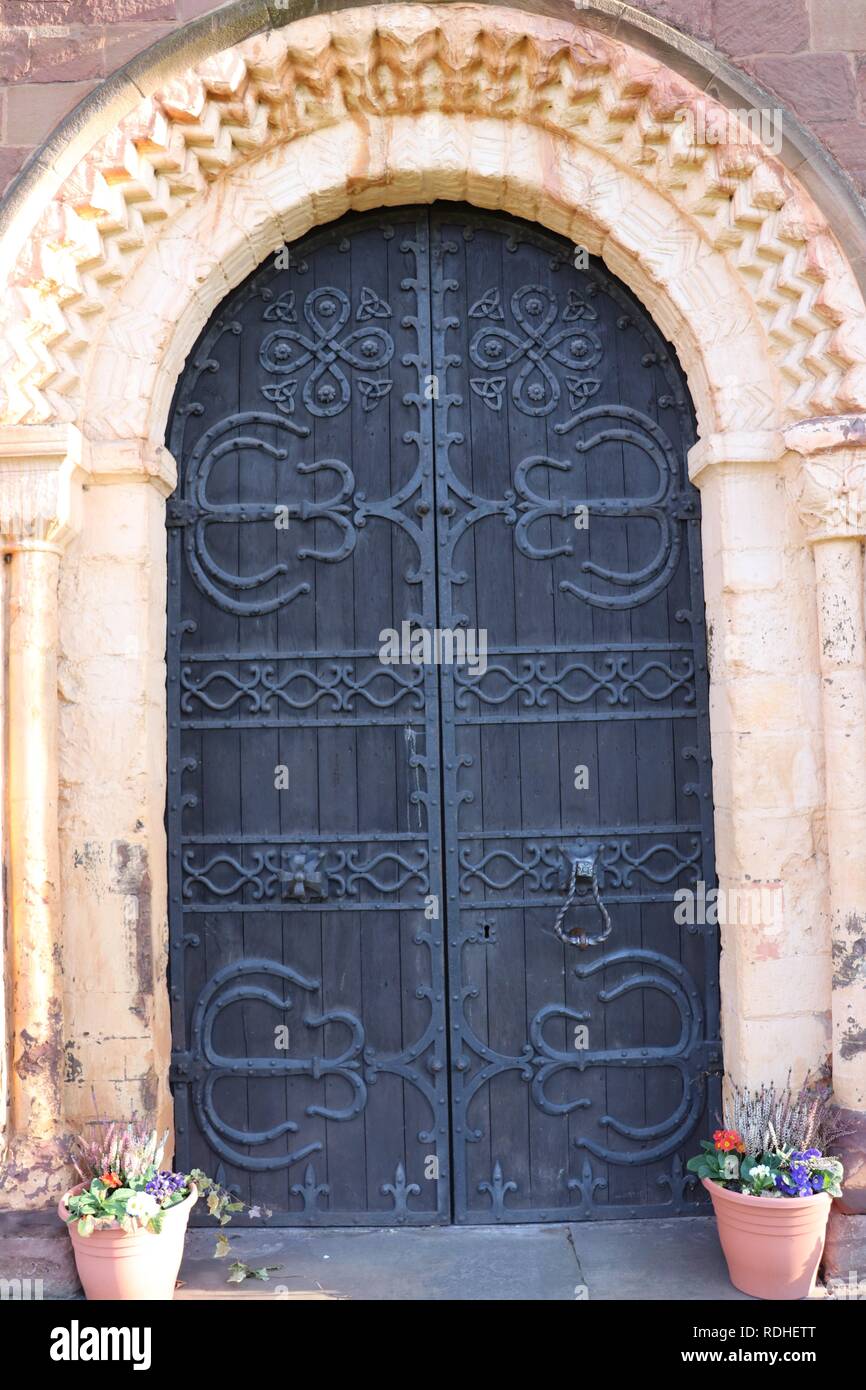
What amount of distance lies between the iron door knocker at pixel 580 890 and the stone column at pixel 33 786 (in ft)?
4.84

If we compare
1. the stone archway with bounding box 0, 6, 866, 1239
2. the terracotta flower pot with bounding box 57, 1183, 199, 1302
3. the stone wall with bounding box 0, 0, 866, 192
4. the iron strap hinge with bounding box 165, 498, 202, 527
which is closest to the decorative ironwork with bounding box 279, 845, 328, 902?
the stone archway with bounding box 0, 6, 866, 1239

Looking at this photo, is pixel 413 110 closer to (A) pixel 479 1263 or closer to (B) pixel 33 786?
(B) pixel 33 786

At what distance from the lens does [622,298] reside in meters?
3.56

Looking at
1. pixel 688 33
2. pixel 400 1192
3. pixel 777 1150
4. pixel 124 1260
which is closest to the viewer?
pixel 124 1260

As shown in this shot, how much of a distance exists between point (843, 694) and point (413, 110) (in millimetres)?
2146

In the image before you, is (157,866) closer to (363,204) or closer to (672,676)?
(672,676)

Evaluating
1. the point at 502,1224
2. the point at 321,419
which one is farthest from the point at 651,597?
the point at 502,1224

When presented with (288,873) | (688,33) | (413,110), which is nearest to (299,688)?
(288,873)

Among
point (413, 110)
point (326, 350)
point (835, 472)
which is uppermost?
point (413, 110)

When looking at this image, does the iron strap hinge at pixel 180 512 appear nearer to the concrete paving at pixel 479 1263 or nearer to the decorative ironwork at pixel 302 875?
the decorative ironwork at pixel 302 875

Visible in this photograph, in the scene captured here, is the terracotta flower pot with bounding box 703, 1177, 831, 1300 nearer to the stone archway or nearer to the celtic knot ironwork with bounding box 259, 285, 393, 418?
the stone archway

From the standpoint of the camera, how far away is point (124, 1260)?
2805 millimetres

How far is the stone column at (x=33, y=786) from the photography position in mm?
3020

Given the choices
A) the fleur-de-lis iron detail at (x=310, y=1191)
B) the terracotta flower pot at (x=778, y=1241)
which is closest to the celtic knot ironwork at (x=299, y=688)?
the fleur-de-lis iron detail at (x=310, y=1191)
